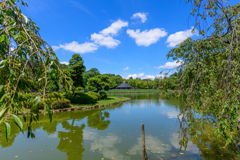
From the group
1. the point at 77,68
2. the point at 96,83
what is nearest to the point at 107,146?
the point at 77,68

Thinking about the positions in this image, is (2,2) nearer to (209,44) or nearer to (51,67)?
(51,67)

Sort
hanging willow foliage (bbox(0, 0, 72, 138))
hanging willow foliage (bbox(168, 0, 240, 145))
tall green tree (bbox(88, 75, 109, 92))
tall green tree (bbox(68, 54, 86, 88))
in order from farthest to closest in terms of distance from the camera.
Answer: tall green tree (bbox(88, 75, 109, 92))
tall green tree (bbox(68, 54, 86, 88))
hanging willow foliage (bbox(168, 0, 240, 145))
hanging willow foliage (bbox(0, 0, 72, 138))

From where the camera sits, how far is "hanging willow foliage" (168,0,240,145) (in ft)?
8.20

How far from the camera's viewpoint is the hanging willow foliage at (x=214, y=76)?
8.20 ft

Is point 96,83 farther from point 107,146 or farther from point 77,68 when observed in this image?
point 107,146

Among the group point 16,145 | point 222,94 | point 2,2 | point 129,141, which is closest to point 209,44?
point 222,94

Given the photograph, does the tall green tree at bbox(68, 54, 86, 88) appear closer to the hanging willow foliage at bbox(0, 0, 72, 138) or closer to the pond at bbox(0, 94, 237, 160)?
the pond at bbox(0, 94, 237, 160)

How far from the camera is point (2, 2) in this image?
1.95 metres

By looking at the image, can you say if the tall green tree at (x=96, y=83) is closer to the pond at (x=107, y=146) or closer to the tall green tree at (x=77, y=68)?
the tall green tree at (x=77, y=68)

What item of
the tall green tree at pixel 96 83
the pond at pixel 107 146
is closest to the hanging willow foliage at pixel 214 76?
the pond at pixel 107 146

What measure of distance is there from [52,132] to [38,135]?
0.74 m

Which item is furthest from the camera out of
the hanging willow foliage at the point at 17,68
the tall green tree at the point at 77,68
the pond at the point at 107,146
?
the tall green tree at the point at 77,68

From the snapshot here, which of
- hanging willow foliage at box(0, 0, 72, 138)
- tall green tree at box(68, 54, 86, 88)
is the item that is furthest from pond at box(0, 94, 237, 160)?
tall green tree at box(68, 54, 86, 88)

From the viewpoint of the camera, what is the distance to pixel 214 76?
10.4ft
